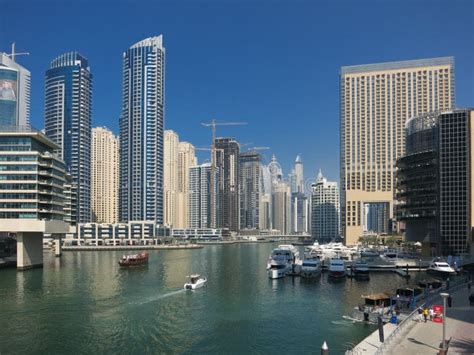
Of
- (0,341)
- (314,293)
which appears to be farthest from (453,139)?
(0,341)

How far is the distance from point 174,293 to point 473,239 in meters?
78.4

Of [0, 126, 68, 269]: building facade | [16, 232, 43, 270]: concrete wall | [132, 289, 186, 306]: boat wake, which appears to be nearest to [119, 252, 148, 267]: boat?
[16, 232, 43, 270]: concrete wall

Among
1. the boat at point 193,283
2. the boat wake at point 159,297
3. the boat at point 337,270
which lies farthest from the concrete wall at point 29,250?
the boat at point 337,270

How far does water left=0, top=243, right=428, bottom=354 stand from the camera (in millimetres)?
43500

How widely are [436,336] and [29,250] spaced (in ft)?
315

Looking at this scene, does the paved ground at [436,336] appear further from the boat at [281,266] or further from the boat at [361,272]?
the boat at [281,266]

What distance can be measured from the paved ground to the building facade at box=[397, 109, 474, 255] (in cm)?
7895

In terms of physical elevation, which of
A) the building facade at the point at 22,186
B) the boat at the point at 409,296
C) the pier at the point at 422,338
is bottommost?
the boat at the point at 409,296

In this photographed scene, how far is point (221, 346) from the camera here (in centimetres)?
4281

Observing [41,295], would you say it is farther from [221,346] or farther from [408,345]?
[408,345]

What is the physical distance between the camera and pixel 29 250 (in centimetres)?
11100

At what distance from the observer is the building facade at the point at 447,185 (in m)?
118

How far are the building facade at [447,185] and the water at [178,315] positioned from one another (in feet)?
123

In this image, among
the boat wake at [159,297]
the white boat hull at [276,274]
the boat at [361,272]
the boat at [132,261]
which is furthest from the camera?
the boat at [132,261]
